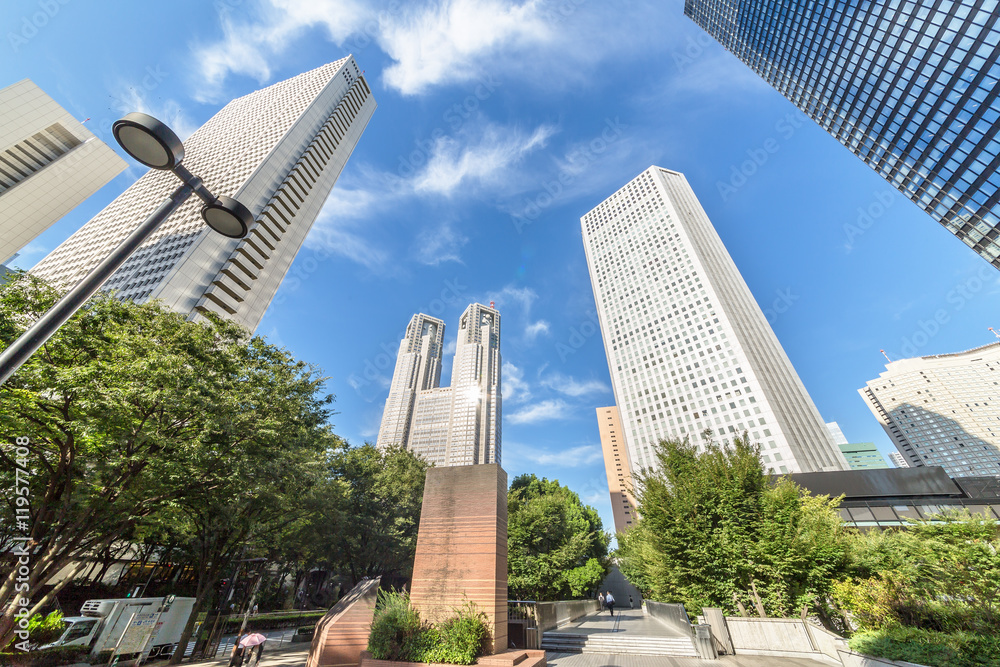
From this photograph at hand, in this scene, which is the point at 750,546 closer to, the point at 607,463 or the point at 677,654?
the point at 677,654

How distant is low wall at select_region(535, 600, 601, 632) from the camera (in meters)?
18.3

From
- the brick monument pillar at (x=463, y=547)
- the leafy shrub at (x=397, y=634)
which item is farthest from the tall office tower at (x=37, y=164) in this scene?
the leafy shrub at (x=397, y=634)

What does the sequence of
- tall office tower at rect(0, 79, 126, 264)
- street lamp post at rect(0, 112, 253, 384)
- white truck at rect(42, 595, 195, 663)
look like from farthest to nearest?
tall office tower at rect(0, 79, 126, 264) < white truck at rect(42, 595, 195, 663) < street lamp post at rect(0, 112, 253, 384)

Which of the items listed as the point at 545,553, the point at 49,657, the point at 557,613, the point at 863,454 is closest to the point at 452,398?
the point at 545,553

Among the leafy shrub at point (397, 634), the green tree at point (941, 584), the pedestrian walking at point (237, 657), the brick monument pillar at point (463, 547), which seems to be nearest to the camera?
the green tree at point (941, 584)

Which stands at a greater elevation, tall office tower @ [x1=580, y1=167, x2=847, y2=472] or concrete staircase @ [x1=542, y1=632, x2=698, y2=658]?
tall office tower @ [x1=580, y1=167, x2=847, y2=472]

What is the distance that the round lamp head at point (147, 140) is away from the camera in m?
3.86

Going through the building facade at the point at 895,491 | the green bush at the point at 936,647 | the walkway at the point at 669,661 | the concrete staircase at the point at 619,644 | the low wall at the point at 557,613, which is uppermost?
the building facade at the point at 895,491

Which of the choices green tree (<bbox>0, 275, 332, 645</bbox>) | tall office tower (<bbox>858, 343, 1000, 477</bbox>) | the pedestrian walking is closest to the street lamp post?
Answer: green tree (<bbox>0, 275, 332, 645</bbox>)

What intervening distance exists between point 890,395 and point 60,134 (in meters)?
238

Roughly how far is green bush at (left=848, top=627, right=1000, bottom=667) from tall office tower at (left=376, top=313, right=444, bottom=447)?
480ft

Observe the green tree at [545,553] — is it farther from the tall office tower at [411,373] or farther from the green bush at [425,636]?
the tall office tower at [411,373]

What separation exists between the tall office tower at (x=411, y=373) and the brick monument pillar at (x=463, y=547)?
141m

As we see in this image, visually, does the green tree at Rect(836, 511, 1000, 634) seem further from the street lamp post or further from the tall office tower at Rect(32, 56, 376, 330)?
the tall office tower at Rect(32, 56, 376, 330)
